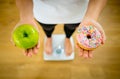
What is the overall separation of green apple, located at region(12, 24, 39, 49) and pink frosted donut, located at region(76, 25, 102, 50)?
0.19m

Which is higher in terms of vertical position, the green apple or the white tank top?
the white tank top

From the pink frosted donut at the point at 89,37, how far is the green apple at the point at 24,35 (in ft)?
0.64

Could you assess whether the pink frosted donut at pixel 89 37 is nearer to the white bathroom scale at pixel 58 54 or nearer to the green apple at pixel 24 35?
the green apple at pixel 24 35

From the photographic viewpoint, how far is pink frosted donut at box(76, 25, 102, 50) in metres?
0.83

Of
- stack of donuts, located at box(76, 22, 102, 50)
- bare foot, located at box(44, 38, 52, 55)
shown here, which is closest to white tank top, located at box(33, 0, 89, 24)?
stack of donuts, located at box(76, 22, 102, 50)

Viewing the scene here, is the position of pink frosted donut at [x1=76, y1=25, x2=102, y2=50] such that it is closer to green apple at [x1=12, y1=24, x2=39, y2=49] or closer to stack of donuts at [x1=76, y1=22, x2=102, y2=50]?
stack of donuts at [x1=76, y1=22, x2=102, y2=50]

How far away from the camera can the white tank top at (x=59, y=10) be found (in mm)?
836

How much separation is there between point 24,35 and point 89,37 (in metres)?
0.27

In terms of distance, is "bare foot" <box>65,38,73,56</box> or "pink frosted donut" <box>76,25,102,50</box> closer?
"pink frosted donut" <box>76,25,102,50</box>

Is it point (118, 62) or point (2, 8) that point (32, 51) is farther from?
point (2, 8)

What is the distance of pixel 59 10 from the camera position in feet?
2.88

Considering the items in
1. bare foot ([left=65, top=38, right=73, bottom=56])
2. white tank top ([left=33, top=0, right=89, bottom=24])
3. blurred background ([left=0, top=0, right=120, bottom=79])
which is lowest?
blurred background ([left=0, top=0, right=120, bottom=79])

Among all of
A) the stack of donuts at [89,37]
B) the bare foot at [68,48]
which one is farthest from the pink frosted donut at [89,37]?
the bare foot at [68,48]

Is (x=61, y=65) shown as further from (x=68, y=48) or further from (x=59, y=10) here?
(x=59, y=10)
